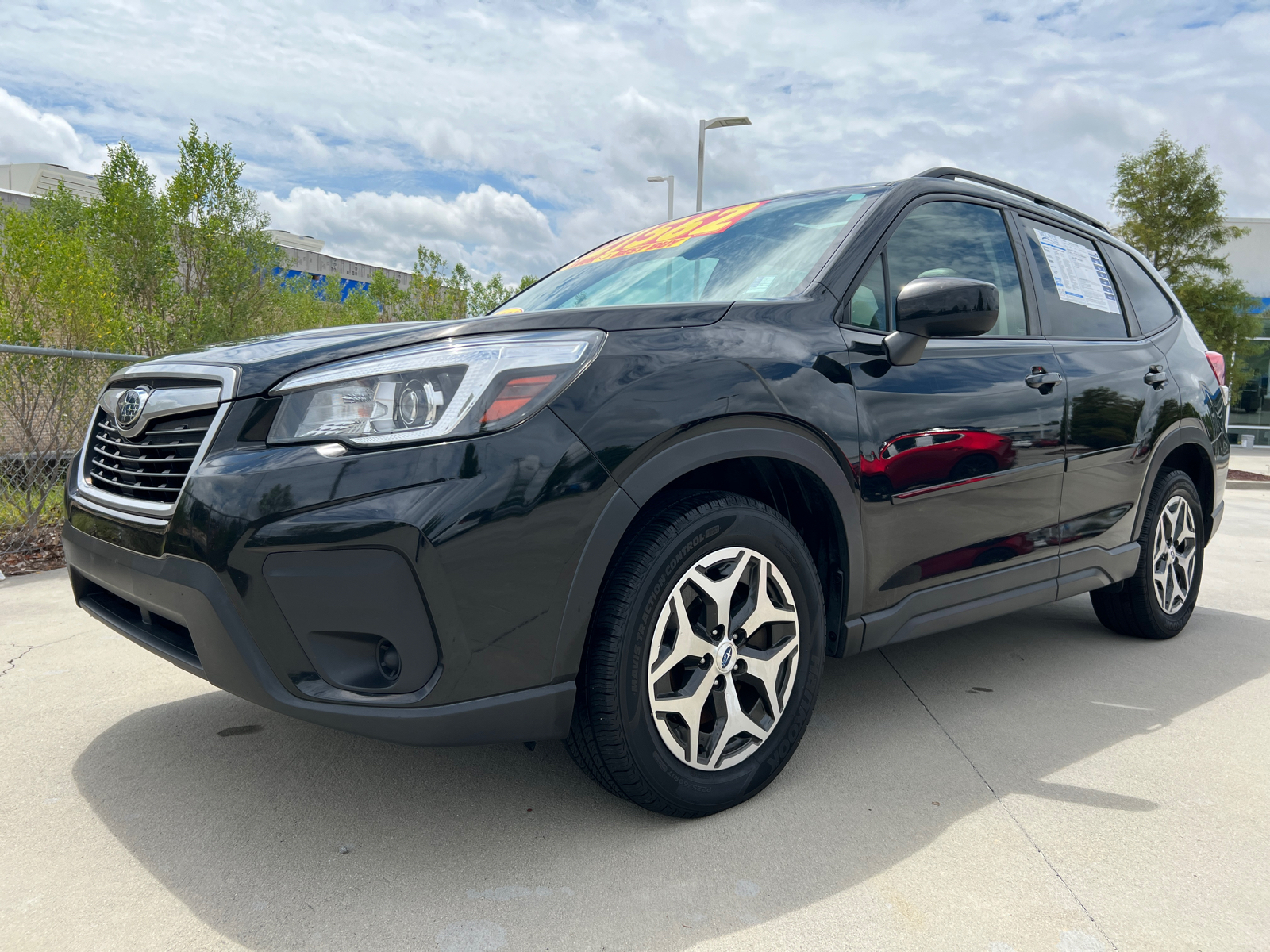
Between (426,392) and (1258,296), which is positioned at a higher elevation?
(1258,296)

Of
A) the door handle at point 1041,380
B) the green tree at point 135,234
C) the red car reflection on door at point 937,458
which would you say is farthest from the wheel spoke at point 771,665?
the green tree at point 135,234

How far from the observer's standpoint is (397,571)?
1.79m

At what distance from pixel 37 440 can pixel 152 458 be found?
4.17 metres

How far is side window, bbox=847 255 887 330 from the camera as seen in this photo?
8.63ft

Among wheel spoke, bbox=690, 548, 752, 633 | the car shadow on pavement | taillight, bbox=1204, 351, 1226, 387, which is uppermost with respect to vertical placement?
taillight, bbox=1204, 351, 1226, 387

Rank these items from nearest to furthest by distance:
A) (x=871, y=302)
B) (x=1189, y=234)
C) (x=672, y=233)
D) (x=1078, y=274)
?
(x=871, y=302), (x=672, y=233), (x=1078, y=274), (x=1189, y=234)

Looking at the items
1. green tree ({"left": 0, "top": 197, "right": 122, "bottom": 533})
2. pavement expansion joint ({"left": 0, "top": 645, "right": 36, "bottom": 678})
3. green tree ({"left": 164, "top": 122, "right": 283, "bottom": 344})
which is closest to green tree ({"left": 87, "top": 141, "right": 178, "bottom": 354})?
green tree ({"left": 164, "top": 122, "right": 283, "bottom": 344})

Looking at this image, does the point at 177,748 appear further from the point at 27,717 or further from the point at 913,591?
the point at 913,591

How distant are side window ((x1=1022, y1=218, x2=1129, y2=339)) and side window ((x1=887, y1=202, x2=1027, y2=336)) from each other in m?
0.17

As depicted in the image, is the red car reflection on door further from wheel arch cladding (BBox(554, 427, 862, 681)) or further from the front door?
wheel arch cladding (BBox(554, 427, 862, 681))

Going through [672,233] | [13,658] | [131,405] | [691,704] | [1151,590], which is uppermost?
[672,233]

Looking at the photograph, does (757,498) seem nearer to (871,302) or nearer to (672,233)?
(871,302)

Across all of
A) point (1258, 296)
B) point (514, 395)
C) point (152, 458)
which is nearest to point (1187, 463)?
point (514, 395)

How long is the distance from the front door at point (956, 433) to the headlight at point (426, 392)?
995mm
